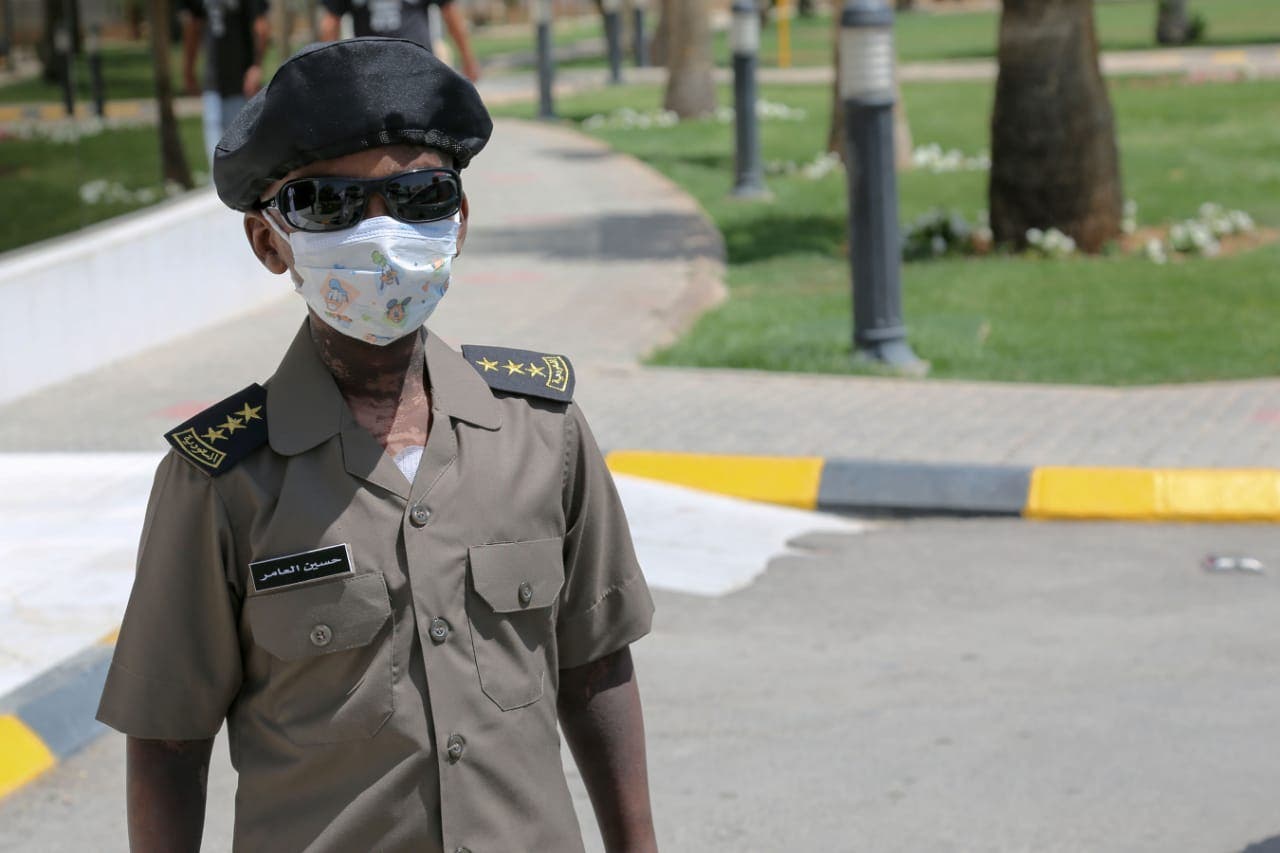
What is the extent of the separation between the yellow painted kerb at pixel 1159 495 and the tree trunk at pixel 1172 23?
3419 centimetres

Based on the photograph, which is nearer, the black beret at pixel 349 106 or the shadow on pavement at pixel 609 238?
the black beret at pixel 349 106

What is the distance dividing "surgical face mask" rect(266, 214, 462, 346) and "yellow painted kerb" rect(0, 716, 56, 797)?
9.33 ft

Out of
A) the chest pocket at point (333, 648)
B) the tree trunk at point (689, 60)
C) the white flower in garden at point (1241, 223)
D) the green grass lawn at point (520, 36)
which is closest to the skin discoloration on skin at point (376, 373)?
the chest pocket at point (333, 648)

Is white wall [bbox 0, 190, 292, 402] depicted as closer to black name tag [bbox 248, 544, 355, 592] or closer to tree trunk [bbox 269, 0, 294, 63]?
tree trunk [bbox 269, 0, 294, 63]

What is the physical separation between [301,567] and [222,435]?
19cm

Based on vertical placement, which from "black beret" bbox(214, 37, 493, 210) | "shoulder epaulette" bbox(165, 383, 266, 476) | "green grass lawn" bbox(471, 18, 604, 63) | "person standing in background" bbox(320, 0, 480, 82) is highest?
"black beret" bbox(214, 37, 493, 210)

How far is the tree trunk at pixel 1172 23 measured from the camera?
39.2 m

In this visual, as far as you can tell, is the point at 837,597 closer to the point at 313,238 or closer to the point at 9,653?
the point at 9,653

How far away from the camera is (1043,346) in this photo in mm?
10031

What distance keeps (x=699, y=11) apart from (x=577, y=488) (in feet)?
73.6

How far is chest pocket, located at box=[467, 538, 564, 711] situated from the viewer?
2.33 m

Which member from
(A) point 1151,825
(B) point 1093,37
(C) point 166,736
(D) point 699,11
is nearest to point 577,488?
(C) point 166,736

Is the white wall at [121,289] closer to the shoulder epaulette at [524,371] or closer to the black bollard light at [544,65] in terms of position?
the shoulder epaulette at [524,371]

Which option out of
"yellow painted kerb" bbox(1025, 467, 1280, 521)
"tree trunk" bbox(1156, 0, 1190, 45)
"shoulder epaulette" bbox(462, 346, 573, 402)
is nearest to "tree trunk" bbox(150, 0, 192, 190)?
"yellow painted kerb" bbox(1025, 467, 1280, 521)
